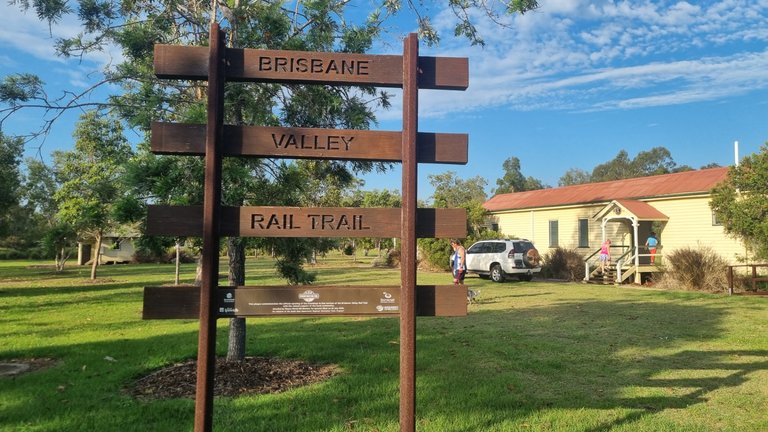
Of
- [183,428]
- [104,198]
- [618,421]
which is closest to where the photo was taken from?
[183,428]

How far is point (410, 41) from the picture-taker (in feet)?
11.9

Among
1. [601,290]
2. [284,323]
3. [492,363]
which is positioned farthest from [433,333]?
[601,290]

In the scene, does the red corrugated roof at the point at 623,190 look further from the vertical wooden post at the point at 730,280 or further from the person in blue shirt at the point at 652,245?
the vertical wooden post at the point at 730,280

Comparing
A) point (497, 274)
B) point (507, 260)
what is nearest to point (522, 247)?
point (507, 260)

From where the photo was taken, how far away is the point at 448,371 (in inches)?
246

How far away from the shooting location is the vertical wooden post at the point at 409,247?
3508 mm

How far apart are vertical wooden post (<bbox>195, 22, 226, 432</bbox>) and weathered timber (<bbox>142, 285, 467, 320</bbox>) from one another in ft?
0.30

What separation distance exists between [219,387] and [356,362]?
1.82m

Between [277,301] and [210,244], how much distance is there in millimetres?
593

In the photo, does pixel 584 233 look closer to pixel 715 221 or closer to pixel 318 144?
pixel 715 221

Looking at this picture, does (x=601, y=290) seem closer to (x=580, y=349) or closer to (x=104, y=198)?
(x=580, y=349)

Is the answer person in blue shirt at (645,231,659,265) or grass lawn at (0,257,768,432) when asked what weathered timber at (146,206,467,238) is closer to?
grass lawn at (0,257,768,432)

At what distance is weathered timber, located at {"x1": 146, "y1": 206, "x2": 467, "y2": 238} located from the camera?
137 inches

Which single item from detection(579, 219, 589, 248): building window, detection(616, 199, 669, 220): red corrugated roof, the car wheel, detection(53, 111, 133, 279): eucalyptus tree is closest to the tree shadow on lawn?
detection(53, 111, 133, 279): eucalyptus tree
